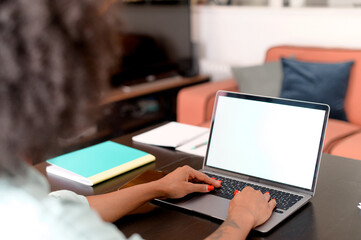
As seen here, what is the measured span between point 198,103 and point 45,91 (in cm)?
200

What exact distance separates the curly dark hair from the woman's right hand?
0.44 m

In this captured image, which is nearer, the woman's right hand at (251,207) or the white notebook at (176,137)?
the woman's right hand at (251,207)

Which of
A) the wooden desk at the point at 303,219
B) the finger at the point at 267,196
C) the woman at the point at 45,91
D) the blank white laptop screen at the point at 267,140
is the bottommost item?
the wooden desk at the point at 303,219

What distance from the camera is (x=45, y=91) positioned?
489 millimetres

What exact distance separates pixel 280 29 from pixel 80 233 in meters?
2.77

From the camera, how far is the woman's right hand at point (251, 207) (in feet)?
2.76

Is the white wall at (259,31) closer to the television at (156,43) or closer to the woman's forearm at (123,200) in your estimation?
the television at (156,43)

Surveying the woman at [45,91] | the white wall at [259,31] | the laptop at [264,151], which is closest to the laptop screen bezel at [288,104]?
→ the laptop at [264,151]

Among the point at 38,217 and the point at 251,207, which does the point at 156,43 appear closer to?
the point at 251,207

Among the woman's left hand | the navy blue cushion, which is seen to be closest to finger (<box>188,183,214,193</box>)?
the woman's left hand

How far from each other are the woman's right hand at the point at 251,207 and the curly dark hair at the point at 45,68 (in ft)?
1.46

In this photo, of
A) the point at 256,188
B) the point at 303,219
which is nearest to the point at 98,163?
the point at 256,188

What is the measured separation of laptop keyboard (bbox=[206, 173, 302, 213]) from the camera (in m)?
0.95

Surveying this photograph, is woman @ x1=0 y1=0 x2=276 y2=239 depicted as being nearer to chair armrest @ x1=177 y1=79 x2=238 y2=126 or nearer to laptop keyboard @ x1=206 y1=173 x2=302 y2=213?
laptop keyboard @ x1=206 y1=173 x2=302 y2=213
